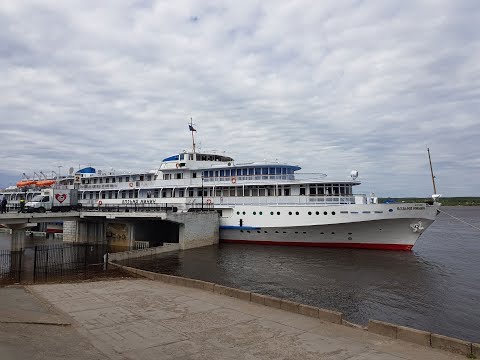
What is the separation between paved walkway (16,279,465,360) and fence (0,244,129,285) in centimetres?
727

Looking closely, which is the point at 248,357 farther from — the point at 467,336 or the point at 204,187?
the point at 204,187

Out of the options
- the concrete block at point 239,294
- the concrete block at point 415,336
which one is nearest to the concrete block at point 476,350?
the concrete block at point 415,336

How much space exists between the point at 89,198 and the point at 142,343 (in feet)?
158

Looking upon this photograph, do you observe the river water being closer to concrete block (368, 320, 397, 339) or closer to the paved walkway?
concrete block (368, 320, 397, 339)

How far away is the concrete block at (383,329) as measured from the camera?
30.4 feet

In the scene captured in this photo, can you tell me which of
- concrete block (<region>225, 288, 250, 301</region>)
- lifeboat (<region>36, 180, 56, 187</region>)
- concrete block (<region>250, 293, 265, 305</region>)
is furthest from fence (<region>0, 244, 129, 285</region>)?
lifeboat (<region>36, 180, 56, 187</region>)

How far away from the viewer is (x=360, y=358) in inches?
312

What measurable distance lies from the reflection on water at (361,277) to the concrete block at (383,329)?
176 inches

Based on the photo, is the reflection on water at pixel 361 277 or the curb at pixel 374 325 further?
the reflection on water at pixel 361 277

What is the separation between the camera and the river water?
49.5 feet

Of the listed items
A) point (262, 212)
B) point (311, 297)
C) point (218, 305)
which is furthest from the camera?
point (262, 212)

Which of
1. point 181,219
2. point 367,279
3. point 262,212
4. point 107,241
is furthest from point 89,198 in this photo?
Result: point 367,279

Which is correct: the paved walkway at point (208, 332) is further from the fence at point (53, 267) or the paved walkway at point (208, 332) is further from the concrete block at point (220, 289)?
the fence at point (53, 267)

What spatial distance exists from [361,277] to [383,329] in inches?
508
